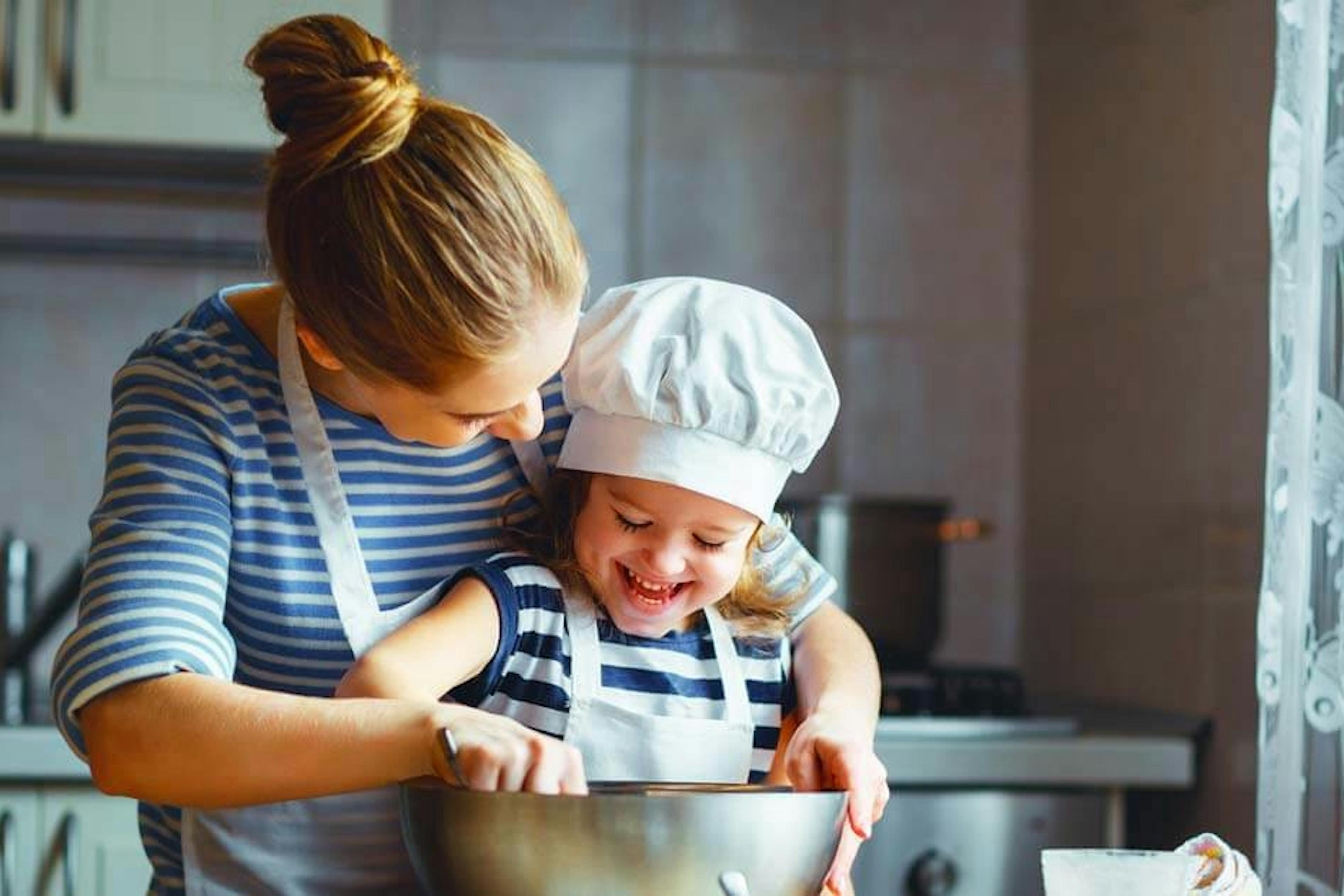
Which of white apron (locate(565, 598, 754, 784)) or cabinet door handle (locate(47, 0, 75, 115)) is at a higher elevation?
cabinet door handle (locate(47, 0, 75, 115))

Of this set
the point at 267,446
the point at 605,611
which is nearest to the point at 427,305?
the point at 267,446

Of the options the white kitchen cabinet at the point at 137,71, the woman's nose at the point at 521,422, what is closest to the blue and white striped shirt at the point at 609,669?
the woman's nose at the point at 521,422

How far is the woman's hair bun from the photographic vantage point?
1051mm

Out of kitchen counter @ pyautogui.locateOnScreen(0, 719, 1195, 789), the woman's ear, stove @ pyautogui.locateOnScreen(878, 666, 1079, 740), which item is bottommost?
kitchen counter @ pyautogui.locateOnScreen(0, 719, 1195, 789)

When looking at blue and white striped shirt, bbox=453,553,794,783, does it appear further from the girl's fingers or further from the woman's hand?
the girl's fingers

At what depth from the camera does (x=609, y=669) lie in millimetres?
1243

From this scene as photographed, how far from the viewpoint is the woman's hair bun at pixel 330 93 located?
3.45ft

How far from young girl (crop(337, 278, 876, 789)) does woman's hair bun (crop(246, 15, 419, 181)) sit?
0.20m

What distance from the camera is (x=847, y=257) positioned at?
8.87ft

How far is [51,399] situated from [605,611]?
4.88 feet

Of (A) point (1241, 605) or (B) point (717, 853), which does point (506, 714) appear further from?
(A) point (1241, 605)

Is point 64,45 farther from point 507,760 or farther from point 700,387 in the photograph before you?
point 507,760

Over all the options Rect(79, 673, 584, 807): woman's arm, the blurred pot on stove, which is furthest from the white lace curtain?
the blurred pot on stove

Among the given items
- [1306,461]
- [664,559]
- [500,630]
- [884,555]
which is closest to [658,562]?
[664,559]
